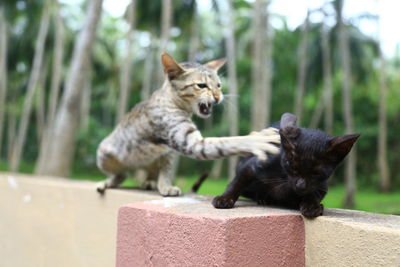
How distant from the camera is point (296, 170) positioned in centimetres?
234

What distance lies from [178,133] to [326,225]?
1363 millimetres

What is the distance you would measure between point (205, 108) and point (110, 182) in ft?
4.06

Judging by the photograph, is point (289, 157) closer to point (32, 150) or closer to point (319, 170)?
point (319, 170)

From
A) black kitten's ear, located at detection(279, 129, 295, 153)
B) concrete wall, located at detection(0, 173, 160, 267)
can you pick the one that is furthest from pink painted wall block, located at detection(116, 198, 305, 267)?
concrete wall, located at detection(0, 173, 160, 267)

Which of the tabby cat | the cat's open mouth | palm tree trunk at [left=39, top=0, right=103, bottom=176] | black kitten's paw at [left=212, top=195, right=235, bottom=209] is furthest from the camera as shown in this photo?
palm tree trunk at [left=39, top=0, right=103, bottom=176]

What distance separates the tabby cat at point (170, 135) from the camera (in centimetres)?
298

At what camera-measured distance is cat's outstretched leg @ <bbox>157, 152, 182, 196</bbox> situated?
3646 mm

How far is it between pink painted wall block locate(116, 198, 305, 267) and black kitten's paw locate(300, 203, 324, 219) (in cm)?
5

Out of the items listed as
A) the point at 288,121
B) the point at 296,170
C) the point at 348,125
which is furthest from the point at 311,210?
the point at 348,125

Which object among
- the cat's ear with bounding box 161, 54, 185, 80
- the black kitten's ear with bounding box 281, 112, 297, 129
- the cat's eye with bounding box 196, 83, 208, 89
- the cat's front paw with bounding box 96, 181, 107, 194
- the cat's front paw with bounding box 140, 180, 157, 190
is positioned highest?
the cat's ear with bounding box 161, 54, 185, 80

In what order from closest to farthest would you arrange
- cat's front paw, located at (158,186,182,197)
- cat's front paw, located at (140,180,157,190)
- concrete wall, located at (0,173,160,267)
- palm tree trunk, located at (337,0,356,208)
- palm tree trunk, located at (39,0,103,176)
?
cat's front paw, located at (158,186,182,197) < concrete wall, located at (0,173,160,267) < cat's front paw, located at (140,180,157,190) < palm tree trunk, located at (39,0,103,176) < palm tree trunk, located at (337,0,356,208)

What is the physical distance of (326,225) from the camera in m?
2.32

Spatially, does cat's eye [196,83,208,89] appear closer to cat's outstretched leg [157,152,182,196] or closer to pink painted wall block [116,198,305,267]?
cat's outstretched leg [157,152,182,196]

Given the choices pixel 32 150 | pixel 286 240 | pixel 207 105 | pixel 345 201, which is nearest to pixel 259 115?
pixel 345 201
